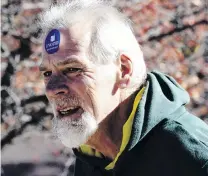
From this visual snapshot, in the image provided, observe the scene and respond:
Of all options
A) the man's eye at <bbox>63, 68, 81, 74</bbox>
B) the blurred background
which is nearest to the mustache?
the man's eye at <bbox>63, 68, 81, 74</bbox>

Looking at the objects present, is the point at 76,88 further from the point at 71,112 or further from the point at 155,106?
the point at 155,106

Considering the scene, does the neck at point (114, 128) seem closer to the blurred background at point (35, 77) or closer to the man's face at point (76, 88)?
the man's face at point (76, 88)

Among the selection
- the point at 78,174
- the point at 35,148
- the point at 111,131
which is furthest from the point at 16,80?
the point at 111,131

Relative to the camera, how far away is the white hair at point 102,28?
328cm

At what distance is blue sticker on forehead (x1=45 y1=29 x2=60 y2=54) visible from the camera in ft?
10.6

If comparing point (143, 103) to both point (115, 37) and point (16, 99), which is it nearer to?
point (115, 37)

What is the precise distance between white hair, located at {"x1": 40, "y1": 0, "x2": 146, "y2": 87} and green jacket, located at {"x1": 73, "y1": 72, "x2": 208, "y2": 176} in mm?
202

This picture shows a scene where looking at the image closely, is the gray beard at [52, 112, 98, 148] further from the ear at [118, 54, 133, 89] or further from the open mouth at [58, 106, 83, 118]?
the ear at [118, 54, 133, 89]

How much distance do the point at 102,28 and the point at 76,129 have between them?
494mm

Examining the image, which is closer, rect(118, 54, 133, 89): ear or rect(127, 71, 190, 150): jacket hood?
rect(127, 71, 190, 150): jacket hood

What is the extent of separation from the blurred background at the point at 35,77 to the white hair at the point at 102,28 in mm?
2633

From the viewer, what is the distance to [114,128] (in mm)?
3258

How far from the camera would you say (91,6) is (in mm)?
3432

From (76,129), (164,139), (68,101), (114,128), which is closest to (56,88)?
(68,101)
